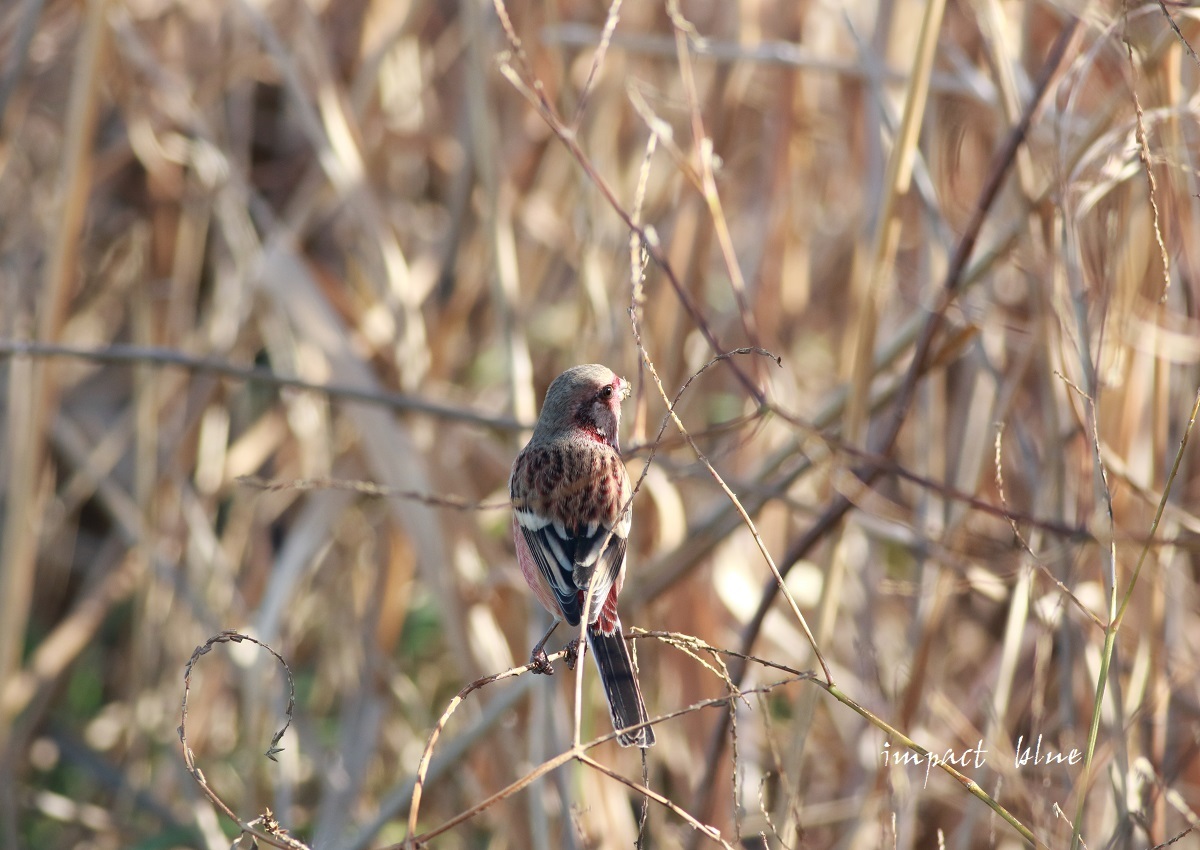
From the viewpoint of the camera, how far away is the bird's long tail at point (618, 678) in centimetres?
166

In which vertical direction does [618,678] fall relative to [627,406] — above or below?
below

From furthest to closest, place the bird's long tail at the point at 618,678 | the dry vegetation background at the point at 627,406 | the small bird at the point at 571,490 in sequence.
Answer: the dry vegetation background at the point at 627,406 < the small bird at the point at 571,490 < the bird's long tail at the point at 618,678

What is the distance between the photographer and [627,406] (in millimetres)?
2768

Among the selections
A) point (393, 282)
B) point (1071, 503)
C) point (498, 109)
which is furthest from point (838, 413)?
point (498, 109)

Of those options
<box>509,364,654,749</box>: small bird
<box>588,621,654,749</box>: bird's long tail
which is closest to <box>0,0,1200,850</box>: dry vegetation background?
<box>509,364,654,749</box>: small bird

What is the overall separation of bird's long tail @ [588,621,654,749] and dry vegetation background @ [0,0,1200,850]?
1.34 feet

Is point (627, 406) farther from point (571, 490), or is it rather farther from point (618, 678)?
point (618, 678)

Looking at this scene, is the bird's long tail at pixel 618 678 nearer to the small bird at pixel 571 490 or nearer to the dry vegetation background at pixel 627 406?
the small bird at pixel 571 490

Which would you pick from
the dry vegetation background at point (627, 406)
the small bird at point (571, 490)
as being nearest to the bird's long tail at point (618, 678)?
the small bird at point (571, 490)

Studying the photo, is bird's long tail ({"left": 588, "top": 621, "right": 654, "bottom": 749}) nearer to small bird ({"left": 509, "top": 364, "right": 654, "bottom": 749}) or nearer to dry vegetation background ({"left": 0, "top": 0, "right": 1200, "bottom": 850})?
small bird ({"left": 509, "top": 364, "right": 654, "bottom": 749})

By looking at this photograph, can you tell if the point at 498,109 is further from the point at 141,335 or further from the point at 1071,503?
the point at 1071,503

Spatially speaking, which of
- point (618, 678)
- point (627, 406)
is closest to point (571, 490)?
point (618, 678)

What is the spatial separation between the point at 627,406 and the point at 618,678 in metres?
1.15

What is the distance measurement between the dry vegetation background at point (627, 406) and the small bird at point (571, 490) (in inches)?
5.6
